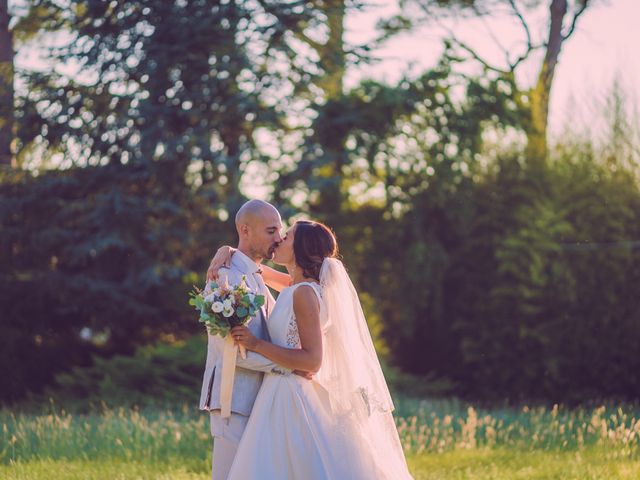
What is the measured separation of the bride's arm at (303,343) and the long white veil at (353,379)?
0.16 meters

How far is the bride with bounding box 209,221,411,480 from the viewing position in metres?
4.89

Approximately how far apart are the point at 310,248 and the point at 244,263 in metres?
0.37

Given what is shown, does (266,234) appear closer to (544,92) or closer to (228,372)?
(228,372)

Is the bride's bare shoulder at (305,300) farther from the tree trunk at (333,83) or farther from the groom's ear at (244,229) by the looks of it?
the tree trunk at (333,83)

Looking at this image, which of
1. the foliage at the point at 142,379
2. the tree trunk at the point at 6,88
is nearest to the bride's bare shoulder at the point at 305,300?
the foliage at the point at 142,379

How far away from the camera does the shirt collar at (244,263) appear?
5125 millimetres

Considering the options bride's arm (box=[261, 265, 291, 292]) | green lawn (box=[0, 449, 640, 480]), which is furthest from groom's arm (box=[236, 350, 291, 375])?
green lawn (box=[0, 449, 640, 480])

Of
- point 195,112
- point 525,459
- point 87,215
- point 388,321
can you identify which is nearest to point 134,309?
point 87,215

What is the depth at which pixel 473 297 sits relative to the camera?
1645 cm

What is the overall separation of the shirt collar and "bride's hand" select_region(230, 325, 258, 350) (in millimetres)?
429

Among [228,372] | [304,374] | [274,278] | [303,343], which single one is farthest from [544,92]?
[228,372]

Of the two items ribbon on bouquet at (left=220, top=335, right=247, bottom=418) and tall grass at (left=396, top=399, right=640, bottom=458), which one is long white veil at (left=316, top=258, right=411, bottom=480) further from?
tall grass at (left=396, top=399, right=640, bottom=458)

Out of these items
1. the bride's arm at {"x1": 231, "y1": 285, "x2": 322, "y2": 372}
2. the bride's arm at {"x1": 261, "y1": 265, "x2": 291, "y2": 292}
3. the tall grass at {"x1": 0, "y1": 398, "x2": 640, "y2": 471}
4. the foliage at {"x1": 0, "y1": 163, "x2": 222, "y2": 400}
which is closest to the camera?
the bride's arm at {"x1": 231, "y1": 285, "x2": 322, "y2": 372}

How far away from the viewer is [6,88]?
55.4 feet
